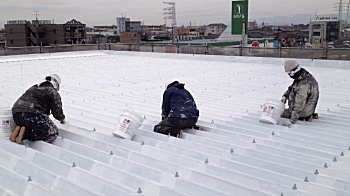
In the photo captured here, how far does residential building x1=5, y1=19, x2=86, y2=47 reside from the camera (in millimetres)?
33603

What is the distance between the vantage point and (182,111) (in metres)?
4.85

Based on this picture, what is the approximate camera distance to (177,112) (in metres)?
4.84

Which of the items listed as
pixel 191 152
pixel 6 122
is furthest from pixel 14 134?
pixel 191 152

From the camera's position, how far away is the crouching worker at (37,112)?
4.35 m

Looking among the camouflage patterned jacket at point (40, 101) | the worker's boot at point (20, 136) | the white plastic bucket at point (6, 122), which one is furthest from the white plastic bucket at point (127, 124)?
the white plastic bucket at point (6, 122)

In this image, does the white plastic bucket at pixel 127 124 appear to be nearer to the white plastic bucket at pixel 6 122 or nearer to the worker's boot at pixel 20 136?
the worker's boot at pixel 20 136

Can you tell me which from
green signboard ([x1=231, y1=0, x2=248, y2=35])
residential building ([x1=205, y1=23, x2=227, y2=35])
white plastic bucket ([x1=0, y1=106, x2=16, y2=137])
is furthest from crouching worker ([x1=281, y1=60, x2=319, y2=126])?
residential building ([x1=205, y1=23, x2=227, y2=35])

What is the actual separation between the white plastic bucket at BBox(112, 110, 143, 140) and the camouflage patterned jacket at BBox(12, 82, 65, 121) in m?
0.86

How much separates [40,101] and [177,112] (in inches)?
71.6

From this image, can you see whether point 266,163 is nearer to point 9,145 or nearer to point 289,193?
point 289,193

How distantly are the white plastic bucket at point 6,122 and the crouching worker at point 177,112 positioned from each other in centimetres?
192

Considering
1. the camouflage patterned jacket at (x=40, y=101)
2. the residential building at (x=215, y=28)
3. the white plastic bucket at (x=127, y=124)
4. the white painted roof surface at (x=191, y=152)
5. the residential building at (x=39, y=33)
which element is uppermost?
the residential building at (x=215, y=28)

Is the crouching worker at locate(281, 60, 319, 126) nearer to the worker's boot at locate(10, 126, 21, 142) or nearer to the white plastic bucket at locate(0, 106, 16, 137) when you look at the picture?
the worker's boot at locate(10, 126, 21, 142)

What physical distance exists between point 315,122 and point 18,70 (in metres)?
10.0
